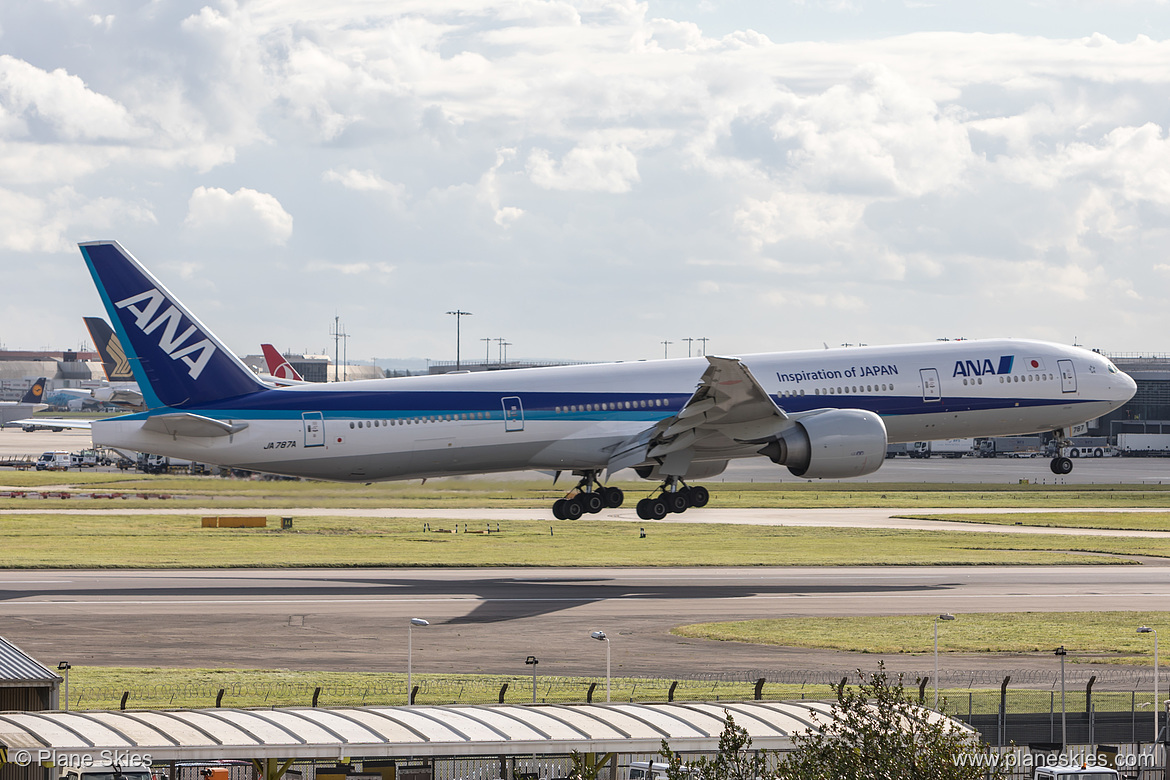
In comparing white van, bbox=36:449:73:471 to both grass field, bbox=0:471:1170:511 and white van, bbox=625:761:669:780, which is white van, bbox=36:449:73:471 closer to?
grass field, bbox=0:471:1170:511

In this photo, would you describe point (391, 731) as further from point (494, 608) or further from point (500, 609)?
point (494, 608)

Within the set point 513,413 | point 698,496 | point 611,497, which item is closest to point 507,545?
point 611,497

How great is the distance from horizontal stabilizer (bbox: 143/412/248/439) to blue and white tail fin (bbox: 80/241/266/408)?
1.17 meters

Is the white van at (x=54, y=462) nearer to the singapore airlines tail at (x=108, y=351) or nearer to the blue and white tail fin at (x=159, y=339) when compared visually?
the singapore airlines tail at (x=108, y=351)

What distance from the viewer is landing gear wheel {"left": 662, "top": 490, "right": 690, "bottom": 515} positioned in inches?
2000

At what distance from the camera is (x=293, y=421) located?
4769 centimetres

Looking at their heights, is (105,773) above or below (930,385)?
below

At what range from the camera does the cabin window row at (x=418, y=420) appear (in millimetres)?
48375

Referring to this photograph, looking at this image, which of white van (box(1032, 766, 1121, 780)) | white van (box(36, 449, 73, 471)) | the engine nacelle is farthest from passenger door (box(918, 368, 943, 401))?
white van (box(36, 449, 73, 471))

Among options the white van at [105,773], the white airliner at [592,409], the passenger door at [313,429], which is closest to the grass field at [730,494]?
the white airliner at [592,409]

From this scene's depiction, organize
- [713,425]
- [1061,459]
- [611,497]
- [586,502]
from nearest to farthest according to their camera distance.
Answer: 1. [713,425]
2. [611,497]
3. [586,502]
4. [1061,459]

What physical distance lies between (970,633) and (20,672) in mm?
27422

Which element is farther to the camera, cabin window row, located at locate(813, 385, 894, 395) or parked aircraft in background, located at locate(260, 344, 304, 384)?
parked aircraft in background, located at locate(260, 344, 304, 384)

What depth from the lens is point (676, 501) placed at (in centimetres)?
5103
